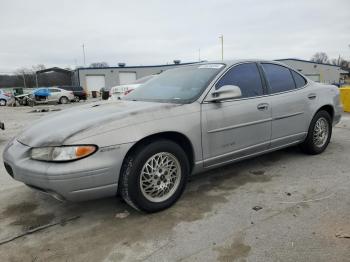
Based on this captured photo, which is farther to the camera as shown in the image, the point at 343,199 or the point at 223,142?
the point at 223,142

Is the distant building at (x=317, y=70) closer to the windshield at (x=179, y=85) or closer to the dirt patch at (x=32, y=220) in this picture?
the windshield at (x=179, y=85)

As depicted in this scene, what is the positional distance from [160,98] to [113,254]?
181cm

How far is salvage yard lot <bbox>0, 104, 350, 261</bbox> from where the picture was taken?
2412mm

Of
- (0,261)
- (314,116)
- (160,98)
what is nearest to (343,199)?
(314,116)

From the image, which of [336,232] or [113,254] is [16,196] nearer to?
[113,254]

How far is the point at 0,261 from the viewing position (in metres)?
2.40

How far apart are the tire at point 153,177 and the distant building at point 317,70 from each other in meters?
41.5

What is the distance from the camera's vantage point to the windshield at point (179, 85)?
11.4 feet

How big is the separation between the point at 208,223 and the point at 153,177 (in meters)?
0.66

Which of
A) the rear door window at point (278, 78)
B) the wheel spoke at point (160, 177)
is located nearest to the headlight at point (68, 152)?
the wheel spoke at point (160, 177)

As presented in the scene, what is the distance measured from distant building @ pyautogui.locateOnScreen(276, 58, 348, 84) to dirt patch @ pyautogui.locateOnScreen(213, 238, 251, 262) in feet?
138

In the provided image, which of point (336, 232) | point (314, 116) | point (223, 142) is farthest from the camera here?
point (314, 116)

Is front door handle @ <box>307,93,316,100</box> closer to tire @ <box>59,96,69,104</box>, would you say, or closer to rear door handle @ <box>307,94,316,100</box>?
rear door handle @ <box>307,94,316,100</box>

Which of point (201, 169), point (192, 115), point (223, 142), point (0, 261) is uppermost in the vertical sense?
point (192, 115)
